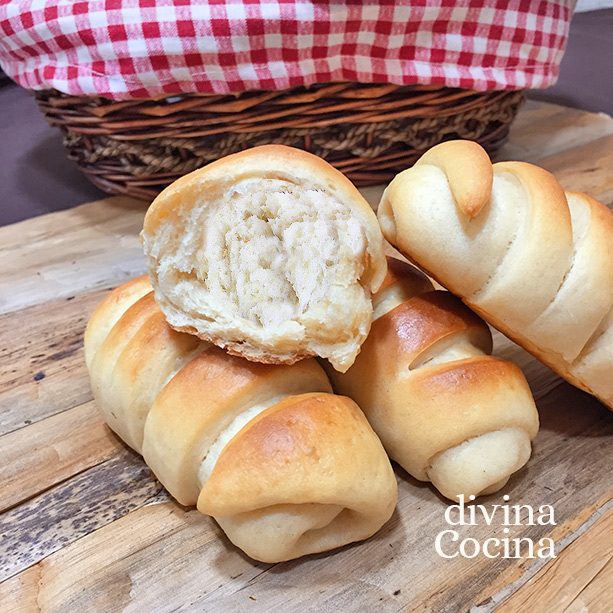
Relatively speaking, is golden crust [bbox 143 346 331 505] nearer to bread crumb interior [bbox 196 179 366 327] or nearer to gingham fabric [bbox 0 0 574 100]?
bread crumb interior [bbox 196 179 366 327]

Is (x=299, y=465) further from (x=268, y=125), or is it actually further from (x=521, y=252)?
(x=268, y=125)

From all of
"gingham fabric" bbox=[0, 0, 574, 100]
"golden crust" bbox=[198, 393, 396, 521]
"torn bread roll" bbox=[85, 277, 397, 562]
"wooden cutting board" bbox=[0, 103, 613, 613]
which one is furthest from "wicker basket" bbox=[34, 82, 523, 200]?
"golden crust" bbox=[198, 393, 396, 521]

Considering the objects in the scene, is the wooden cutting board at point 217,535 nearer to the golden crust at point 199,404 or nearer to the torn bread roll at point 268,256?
the golden crust at point 199,404

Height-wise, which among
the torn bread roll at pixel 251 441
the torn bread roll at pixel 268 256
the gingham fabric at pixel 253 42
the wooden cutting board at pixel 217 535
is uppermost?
the gingham fabric at pixel 253 42

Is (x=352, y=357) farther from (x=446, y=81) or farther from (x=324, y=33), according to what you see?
(x=446, y=81)

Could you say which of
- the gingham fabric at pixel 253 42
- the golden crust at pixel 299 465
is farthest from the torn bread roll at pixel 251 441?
the gingham fabric at pixel 253 42

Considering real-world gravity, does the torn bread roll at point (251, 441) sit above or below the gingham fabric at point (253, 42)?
below

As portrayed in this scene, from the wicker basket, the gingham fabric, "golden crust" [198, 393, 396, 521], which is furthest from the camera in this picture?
the wicker basket

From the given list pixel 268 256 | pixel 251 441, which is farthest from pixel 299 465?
pixel 268 256
